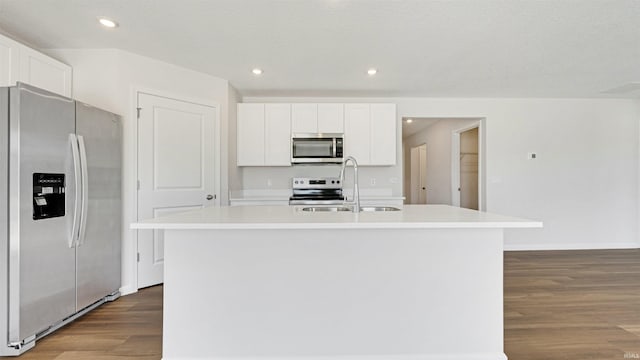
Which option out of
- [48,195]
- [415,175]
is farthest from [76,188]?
[415,175]

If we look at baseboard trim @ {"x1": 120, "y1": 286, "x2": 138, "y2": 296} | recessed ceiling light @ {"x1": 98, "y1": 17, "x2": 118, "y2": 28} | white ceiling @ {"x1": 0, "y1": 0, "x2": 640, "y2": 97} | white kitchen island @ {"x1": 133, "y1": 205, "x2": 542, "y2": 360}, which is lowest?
baseboard trim @ {"x1": 120, "y1": 286, "x2": 138, "y2": 296}

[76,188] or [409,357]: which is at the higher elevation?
[76,188]

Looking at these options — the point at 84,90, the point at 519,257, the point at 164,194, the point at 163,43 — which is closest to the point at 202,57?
the point at 163,43

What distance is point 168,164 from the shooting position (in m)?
3.17

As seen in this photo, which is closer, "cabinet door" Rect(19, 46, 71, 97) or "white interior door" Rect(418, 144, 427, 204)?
"cabinet door" Rect(19, 46, 71, 97)

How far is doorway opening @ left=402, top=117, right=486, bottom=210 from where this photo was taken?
4879mm

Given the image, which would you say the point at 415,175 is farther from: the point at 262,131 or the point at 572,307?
the point at 572,307

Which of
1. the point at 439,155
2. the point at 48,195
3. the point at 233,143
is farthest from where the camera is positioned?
the point at 439,155

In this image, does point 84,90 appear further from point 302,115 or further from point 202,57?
point 302,115

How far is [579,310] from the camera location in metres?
2.45

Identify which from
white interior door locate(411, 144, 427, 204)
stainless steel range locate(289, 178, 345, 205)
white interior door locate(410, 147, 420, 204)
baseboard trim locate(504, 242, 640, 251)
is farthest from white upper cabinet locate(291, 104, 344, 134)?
white interior door locate(410, 147, 420, 204)

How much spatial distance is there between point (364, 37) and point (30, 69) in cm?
264

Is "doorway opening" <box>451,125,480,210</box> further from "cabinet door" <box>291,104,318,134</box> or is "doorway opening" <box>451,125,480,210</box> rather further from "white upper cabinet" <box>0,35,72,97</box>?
"white upper cabinet" <box>0,35,72,97</box>

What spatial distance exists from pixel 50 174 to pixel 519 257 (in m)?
4.90
